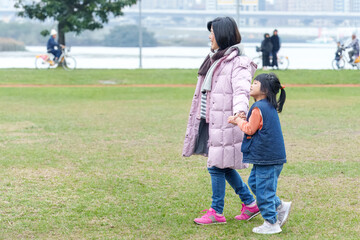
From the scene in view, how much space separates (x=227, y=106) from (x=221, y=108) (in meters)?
0.05

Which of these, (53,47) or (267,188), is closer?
(267,188)

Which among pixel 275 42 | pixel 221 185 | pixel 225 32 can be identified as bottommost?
pixel 221 185

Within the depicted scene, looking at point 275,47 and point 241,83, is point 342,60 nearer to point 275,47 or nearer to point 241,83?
point 275,47

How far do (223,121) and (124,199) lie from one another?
1.56 meters

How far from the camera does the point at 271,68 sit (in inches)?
1115

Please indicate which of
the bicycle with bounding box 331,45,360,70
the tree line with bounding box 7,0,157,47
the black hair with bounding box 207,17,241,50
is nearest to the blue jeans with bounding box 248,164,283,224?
the black hair with bounding box 207,17,241,50

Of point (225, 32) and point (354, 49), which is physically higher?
point (225, 32)

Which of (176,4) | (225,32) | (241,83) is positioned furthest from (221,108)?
(176,4)

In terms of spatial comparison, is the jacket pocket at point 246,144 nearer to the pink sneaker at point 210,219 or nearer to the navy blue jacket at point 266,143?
the navy blue jacket at point 266,143

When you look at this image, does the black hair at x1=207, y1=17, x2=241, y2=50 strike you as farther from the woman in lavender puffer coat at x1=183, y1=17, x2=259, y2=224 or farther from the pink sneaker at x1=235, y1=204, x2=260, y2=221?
the pink sneaker at x1=235, y1=204, x2=260, y2=221

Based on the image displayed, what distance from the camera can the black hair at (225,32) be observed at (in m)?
4.91

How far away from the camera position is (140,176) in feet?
23.1

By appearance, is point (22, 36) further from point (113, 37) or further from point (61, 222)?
point (61, 222)

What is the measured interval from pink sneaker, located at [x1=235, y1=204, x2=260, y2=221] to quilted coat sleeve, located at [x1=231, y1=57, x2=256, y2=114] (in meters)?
0.91
